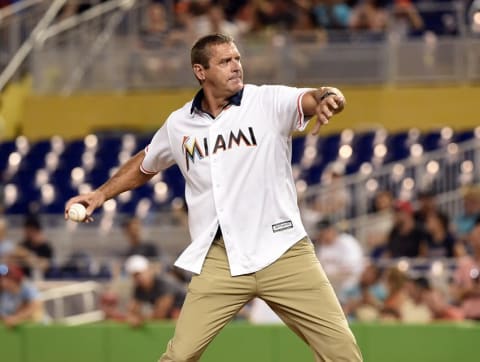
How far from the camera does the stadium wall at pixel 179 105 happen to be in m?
18.3

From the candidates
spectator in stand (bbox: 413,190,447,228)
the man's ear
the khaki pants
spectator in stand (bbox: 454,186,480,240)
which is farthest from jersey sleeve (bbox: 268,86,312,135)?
spectator in stand (bbox: 454,186,480,240)

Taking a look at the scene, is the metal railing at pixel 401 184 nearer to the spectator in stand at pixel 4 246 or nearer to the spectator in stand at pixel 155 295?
the spectator in stand at pixel 155 295

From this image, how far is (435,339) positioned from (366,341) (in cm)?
54

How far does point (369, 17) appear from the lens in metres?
18.5

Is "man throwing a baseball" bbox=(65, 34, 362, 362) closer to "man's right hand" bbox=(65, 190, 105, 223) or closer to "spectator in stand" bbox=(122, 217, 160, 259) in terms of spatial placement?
"man's right hand" bbox=(65, 190, 105, 223)

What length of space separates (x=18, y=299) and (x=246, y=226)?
231 inches

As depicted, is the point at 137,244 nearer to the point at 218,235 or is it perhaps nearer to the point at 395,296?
the point at 395,296

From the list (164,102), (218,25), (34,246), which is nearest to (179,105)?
(164,102)

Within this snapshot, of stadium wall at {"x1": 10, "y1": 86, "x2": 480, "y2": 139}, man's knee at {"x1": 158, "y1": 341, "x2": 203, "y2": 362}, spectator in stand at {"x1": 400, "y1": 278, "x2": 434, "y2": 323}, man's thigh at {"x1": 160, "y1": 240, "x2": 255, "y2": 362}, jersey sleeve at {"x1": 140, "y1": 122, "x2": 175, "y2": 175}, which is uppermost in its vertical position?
stadium wall at {"x1": 10, "y1": 86, "x2": 480, "y2": 139}

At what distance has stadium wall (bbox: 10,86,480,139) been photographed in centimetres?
1834

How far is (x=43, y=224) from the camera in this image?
16.5 meters

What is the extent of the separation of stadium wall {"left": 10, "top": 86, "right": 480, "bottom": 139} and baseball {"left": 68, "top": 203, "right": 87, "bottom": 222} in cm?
1096

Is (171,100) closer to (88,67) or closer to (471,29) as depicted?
(88,67)

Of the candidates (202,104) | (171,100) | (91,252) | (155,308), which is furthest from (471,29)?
(202,104)
